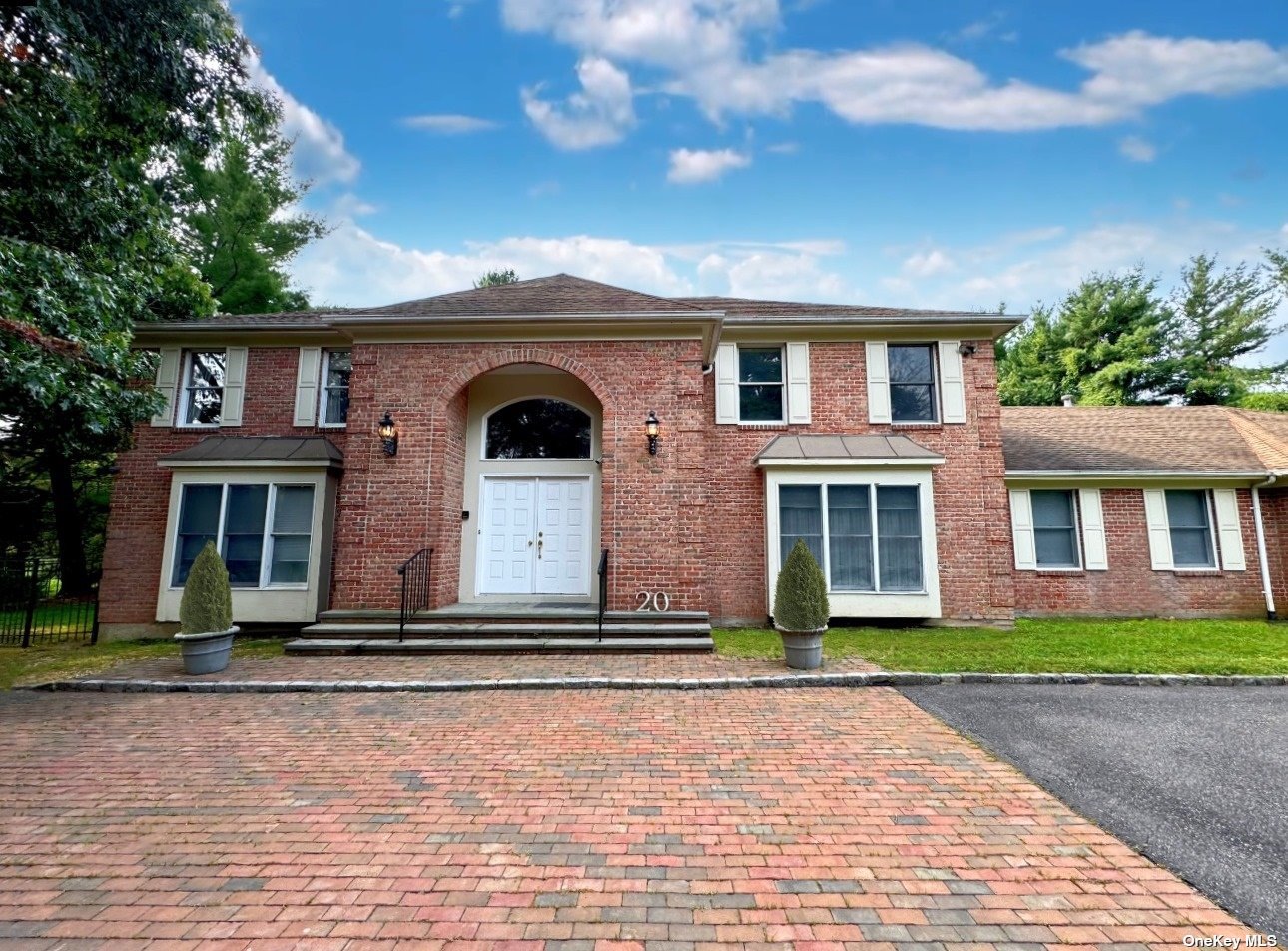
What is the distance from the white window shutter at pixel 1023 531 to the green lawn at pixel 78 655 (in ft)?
42.5

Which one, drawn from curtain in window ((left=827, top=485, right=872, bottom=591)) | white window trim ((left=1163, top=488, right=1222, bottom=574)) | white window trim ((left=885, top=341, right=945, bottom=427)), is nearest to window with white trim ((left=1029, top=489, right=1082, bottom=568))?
white window trim ((left=1163, top=488, right=1222, bottom=574))

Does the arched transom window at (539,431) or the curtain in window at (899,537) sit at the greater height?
the arched transom window at (539,431)

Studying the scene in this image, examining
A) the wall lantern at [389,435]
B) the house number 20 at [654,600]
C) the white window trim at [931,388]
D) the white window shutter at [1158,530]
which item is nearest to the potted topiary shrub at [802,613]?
the house number 20 at [654,600]

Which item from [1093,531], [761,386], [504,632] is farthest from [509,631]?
[1093,531]

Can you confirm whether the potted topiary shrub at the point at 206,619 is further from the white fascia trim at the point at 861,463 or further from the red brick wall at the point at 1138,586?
the red brick wall at the point at 1138,586

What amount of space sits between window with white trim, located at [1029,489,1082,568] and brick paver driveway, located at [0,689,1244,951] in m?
8.15

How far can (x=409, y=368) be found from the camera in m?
8.96

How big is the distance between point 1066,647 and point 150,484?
50.8 feet

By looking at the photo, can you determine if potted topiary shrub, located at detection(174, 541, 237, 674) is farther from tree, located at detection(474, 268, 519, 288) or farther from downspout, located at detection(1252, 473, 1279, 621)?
tree, located at detection(474, 268, 519, 288)

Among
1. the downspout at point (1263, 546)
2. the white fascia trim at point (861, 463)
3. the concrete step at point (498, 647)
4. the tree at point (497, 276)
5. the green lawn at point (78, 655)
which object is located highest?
the tree at point (497, 276)

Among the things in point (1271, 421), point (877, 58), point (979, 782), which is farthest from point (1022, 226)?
point (979, 782)

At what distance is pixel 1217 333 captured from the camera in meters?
22.2

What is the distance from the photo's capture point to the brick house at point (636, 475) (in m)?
8.69

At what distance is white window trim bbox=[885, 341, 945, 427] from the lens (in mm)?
10000
